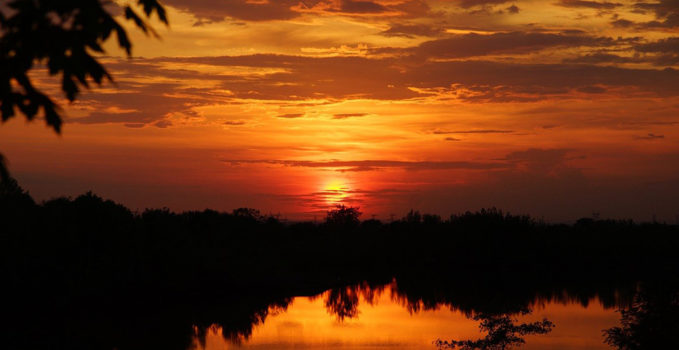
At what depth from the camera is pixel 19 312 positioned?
39875 millimetres

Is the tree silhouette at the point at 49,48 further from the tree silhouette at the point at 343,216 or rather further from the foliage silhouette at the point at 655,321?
the tree silhouette at the point at 343,216

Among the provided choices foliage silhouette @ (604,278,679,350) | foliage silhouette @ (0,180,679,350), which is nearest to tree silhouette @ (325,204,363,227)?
foliage silhouette @ (0,180,679,350)

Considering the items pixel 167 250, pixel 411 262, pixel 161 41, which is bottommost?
pixel 411 262

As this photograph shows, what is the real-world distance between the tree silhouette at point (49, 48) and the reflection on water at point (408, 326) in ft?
72.8

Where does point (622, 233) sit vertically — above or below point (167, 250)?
below

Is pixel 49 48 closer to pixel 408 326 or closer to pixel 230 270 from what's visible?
pixel 408 326

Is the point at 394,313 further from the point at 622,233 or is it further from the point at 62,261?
the point at 622,233

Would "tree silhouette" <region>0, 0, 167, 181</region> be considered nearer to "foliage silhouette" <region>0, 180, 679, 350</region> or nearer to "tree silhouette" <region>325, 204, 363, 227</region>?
"foliage silhouette" <region>0, 180, 679, 350</region>

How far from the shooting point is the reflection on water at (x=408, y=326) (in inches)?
1163

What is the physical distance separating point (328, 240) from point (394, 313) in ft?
141

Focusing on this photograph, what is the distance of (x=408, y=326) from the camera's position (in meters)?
36.8

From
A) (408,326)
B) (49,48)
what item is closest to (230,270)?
(408,326)

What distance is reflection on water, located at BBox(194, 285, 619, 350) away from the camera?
29.5m

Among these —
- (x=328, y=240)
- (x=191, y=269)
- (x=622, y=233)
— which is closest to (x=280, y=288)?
(x=191, y=269)
